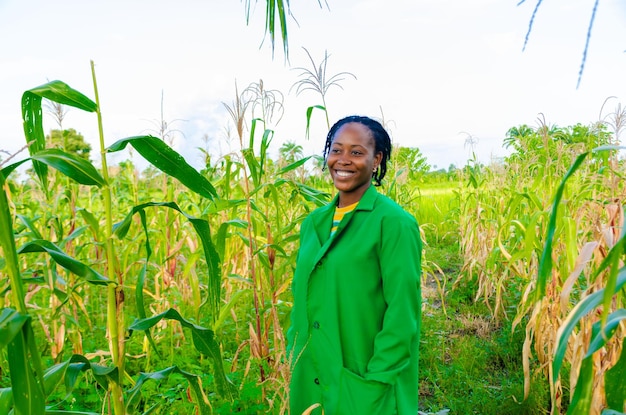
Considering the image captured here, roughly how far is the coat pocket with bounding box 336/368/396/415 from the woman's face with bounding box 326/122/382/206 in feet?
2.03

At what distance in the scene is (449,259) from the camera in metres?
6.40

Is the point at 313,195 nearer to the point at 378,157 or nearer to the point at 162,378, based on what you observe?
the point at 378,157

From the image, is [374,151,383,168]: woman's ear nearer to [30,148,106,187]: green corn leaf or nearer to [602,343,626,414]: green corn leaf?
[30,148,106,187]: green corn leaf

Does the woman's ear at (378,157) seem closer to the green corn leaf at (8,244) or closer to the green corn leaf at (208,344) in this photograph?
the green corn leaf at (208,344)

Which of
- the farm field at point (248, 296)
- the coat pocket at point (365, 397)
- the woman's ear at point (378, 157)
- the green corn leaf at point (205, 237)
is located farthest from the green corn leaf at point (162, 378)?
the woman's ear at point (378, 157)

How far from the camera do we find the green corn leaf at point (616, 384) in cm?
99

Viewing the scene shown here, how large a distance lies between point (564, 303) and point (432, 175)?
14.4m

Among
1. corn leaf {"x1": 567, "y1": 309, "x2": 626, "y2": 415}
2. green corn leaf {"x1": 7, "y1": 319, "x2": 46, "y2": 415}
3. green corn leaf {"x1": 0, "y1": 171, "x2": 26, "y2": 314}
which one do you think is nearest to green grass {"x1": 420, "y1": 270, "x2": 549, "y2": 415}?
corn leaf {"x1": 567, "y1": 309, "x2": 626, "y2": 415}

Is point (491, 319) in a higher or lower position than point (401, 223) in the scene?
lower

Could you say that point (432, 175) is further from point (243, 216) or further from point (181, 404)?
point (181, 404)

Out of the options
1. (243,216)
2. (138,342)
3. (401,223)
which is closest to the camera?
(401,223)

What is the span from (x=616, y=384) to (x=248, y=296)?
371 centimetres

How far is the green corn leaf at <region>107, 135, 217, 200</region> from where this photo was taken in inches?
55.3

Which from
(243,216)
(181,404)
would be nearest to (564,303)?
(181,404)
